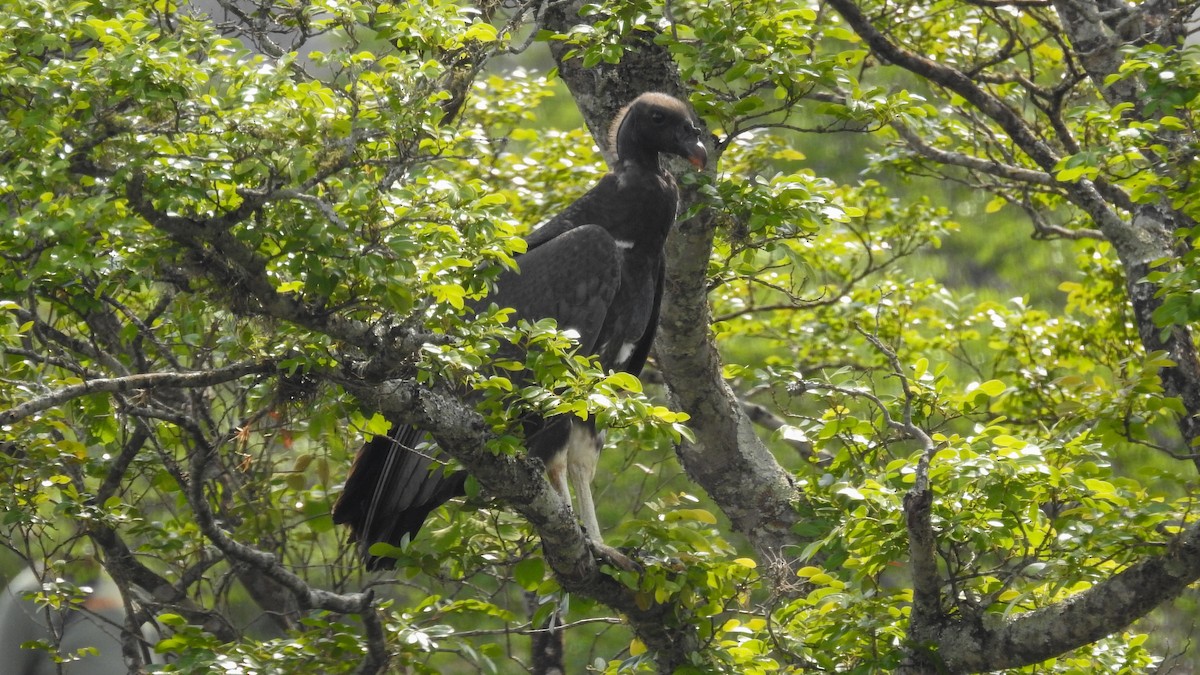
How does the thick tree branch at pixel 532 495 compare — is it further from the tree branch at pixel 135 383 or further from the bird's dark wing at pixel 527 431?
the bird's dark wing at pixel 527 431

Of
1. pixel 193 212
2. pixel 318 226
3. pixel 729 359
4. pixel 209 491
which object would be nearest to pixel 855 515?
pixel 318 226

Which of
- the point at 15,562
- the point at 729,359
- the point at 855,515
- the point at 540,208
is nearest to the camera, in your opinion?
the point at 855,515

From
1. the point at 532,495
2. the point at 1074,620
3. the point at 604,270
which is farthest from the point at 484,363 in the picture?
the point at 604,270

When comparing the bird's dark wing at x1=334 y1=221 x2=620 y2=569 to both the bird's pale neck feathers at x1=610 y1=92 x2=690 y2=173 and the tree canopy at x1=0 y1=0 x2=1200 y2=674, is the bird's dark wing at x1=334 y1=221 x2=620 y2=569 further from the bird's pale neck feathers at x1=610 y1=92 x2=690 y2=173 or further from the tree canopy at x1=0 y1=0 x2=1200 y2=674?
the bird's pale neck feathers at x1=610 y1=92 x2=690 y2=173

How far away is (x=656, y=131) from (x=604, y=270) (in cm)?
52

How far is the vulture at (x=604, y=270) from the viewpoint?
15.1ft

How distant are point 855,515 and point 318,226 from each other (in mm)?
1471

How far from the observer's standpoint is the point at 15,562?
8664mm

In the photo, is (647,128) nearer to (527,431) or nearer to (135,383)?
(527,431)

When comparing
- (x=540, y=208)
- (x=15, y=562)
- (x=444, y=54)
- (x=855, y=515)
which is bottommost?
(x=15, y=562)

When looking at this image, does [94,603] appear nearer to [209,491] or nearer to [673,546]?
[209,491]

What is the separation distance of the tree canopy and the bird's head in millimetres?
112

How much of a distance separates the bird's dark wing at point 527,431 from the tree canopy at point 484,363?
0.15m

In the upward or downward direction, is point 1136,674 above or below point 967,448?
below
